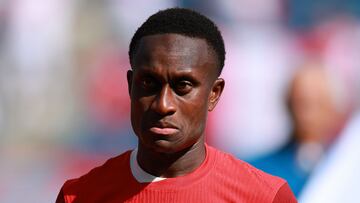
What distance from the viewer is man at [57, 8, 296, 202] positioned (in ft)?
5.81

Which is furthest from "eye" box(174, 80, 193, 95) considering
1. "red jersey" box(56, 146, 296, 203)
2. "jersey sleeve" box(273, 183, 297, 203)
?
"jersey sleeve" box(273, 183, 297, 203)

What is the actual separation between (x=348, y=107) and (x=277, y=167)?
0.47 meters

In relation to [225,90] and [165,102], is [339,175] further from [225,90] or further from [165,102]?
[165,102]

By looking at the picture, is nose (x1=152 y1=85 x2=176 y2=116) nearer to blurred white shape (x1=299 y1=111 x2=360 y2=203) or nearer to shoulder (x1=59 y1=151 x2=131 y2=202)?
shoulder (x1=59 y1=151 x2=131 y2=202)

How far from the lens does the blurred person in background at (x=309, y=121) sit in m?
→ 3.63

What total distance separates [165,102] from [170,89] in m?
0.04

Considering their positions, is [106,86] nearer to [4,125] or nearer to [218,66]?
[4,125]

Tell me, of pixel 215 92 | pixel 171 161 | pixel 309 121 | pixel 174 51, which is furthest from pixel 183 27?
pixel 309 121

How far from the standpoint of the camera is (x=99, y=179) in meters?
1.98

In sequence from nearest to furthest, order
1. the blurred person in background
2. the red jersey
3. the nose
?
the nose
the red jersey
the blurred person in background

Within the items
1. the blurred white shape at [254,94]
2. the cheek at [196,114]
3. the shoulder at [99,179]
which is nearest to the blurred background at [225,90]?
the blurred white shape at [254,94]

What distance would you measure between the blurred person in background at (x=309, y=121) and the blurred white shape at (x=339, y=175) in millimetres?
42

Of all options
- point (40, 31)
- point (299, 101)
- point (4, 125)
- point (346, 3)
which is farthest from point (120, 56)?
point (346, 3)

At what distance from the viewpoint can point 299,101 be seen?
3684mm
